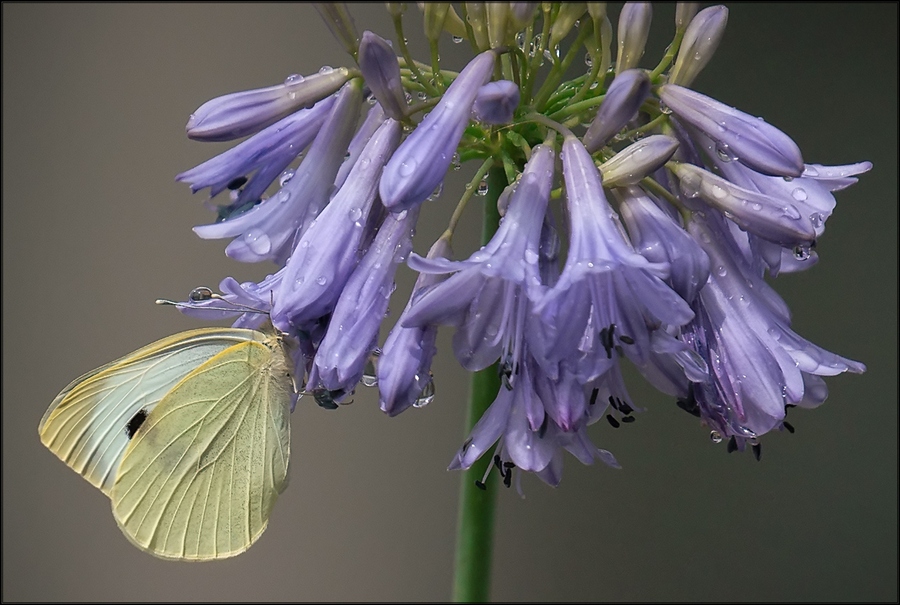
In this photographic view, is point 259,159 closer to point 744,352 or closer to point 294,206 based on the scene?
point 294,206

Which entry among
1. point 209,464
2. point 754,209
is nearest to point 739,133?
point 754,209

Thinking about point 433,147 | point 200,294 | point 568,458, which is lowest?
point 568,458

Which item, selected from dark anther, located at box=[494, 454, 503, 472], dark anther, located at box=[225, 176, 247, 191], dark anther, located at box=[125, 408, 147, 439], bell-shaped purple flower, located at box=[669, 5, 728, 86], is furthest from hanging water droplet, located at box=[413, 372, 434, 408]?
dark anther, located at box=[125, 408, 147, 439]

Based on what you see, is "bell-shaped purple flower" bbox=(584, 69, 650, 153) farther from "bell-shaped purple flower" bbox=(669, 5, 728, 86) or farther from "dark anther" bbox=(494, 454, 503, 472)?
"dark anther" bbox=(494, 454, 503, 472)

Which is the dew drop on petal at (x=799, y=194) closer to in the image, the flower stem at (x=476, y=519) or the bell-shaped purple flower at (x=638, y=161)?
the bell-shaped purple flower at (x=638, y=161)

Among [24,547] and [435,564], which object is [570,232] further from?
[24,547]

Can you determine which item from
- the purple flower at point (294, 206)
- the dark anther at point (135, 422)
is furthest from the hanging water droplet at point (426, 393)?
the dark anther at point (135, 422)
